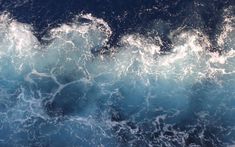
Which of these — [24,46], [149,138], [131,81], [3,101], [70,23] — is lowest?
[149,138]

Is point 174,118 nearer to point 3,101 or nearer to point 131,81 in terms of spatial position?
point 131,81

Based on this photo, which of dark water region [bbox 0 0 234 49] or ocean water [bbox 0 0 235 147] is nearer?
ocean water [bbox 0 0 235 147]

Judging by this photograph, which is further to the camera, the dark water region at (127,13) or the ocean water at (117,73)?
the dark water region at (127,13)

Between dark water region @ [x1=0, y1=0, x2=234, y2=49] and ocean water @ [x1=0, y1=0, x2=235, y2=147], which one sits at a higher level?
dark water region @ [x1=0, y1=0, x2=234, y2=49]

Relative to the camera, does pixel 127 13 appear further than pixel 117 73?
Yes

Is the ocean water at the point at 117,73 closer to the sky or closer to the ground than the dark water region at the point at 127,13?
closer to the ground

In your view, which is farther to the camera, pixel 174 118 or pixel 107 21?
pixel 107 21

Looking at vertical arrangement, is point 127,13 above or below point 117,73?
above

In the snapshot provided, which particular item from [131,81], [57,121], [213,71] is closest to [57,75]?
[57,121]
